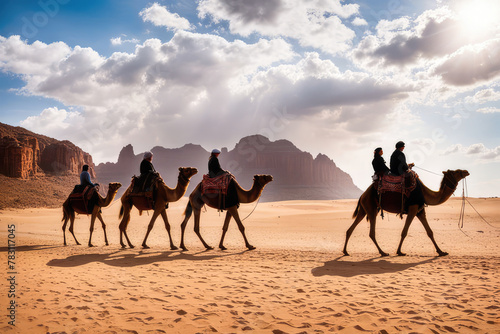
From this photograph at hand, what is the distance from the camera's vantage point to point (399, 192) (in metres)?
10.2

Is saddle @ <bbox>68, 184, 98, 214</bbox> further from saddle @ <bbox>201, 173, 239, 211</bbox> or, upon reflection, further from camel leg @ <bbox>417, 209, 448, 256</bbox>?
camel leg @ <bbox>417, 209, 448, 256</bbox>

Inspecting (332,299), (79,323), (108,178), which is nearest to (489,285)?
(332,299)

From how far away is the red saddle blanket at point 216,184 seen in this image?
37.2 ft

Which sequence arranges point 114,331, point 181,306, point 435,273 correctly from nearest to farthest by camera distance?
1. point 114,331
2. point 181,306
3. point 435,273

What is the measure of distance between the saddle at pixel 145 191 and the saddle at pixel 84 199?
8.73ft

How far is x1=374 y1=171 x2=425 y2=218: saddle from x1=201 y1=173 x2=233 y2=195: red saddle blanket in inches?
196

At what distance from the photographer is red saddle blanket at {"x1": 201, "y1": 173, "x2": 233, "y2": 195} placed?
446 inches

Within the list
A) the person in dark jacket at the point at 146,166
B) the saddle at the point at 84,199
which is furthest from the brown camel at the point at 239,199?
the saddle at the point at 84,199

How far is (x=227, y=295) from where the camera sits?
238 inches

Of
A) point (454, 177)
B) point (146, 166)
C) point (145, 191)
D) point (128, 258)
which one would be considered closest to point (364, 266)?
point (454, 177)

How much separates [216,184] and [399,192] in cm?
589

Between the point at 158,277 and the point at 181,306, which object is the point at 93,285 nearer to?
the point at 158,277

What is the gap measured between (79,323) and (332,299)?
4075mm

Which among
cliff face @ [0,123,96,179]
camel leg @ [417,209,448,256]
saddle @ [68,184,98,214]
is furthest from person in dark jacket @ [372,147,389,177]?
cliff face @ [0,123,96,179]
